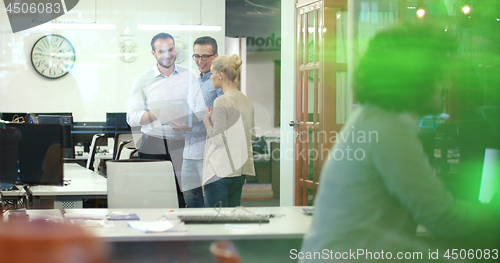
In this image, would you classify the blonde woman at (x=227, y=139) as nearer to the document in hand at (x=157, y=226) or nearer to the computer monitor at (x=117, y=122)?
the computer monitor at (x=117, y=122)

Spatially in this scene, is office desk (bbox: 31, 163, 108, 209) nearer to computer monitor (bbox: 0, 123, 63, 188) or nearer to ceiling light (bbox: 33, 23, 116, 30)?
computer monitor (bbox: 0, 123, 63, 188)

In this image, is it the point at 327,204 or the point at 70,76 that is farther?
the point at 70,76

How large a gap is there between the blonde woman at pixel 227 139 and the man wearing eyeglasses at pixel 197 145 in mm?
91

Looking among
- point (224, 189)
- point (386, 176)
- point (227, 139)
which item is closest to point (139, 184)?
point (224, 189)

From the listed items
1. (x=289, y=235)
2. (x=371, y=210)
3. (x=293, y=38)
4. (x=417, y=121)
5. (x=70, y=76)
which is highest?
(x=293, y=38)

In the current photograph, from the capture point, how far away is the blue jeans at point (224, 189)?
281cm

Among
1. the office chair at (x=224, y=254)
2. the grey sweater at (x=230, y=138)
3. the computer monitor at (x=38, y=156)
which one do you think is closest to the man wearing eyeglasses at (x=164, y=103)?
the grey sweater at (x=230, y=138)

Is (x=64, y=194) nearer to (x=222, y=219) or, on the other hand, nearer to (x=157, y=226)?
(x=157, y=226)

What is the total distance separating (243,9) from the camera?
353 centimetres

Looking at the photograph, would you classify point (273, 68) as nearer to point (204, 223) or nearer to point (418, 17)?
point (418, 17)

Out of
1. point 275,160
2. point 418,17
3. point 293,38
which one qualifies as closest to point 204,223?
point 418,17

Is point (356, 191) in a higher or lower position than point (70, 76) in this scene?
lower

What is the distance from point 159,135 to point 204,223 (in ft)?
5.55

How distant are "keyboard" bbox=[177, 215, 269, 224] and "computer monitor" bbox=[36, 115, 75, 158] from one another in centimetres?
88
